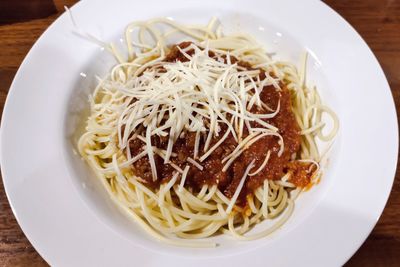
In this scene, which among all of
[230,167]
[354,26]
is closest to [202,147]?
[230,167]

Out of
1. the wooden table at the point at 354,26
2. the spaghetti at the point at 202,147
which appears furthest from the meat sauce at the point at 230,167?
the wooden table at the point at 354,26

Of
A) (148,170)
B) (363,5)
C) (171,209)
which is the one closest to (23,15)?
(148,170)

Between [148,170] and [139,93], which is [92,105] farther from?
[148,170]

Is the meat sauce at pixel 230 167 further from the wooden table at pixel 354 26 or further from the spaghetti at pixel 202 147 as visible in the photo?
the wooden table at pixel 354 26

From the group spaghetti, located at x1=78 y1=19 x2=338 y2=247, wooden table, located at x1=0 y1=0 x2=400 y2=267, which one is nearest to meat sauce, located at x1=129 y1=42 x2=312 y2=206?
spaghetti, located at x1=78 y1=19 x2=338 y2=247

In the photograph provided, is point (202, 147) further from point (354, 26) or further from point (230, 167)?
point (354, 26)

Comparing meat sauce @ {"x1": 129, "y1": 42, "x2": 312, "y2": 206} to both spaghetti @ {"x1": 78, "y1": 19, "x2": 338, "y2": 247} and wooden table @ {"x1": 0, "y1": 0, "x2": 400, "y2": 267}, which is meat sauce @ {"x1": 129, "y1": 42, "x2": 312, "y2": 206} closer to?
spaghetti @ {"x1": 78, "y1": 19, "x2": 338, "y2": 247}
